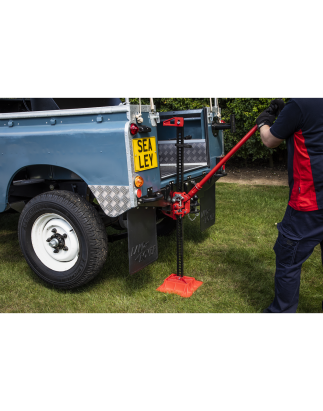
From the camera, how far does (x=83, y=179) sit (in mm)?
3357

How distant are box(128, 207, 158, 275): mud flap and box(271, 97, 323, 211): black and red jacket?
50.9 inches

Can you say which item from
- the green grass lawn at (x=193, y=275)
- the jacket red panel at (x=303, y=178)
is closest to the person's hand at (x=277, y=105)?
the jacket red panel at (x=303, y=178)

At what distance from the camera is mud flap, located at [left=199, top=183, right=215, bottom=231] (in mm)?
4727

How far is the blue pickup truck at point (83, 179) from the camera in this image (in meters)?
3.13

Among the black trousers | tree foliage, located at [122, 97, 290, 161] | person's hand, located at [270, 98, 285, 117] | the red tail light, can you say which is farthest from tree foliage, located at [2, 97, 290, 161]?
the black trousers

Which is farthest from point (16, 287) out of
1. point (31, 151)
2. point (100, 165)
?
point (100, 165)

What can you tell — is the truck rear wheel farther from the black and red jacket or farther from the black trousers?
the black and red jacket

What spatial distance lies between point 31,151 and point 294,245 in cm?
244

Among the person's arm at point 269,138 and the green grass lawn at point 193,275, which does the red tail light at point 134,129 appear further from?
the green grass lawn at point 193,275

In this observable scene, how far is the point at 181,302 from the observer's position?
3.44 meters

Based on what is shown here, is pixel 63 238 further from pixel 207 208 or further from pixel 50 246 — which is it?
pixel 207 208

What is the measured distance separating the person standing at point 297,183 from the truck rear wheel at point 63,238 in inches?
62.4

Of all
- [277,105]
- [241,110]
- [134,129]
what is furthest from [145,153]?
[241,110]

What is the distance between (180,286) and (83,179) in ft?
4.49
